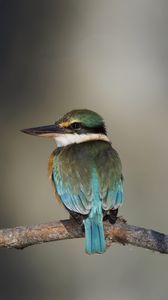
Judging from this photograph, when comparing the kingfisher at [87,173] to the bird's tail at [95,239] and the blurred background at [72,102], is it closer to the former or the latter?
the bird's tail at [95,239]

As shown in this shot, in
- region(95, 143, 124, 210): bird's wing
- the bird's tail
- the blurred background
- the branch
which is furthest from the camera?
the blurred background

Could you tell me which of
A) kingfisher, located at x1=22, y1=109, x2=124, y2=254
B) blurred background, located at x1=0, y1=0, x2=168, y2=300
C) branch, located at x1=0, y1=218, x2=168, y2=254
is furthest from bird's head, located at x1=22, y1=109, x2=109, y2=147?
blurred background, located at x1=0, y1=0, x2=168, y2=300

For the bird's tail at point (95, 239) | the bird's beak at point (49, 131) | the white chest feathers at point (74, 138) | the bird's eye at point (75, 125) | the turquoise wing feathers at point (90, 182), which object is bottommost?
the bird's tail at point (95, 239)

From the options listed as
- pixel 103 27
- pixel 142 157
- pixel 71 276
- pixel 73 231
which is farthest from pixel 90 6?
pixel 73 231

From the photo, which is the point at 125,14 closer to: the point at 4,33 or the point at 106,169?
the point at 4,33

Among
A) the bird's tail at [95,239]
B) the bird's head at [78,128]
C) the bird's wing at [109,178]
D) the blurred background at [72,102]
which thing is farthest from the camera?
the blurred background at [72,102]

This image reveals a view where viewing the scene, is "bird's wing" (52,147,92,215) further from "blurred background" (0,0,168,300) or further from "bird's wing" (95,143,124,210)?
"blurred background" (0,0,168,300)

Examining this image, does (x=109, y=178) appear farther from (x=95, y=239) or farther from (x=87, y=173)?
(x=95, y=239)

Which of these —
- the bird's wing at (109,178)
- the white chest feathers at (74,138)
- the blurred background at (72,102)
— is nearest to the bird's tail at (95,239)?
the bird's wing at (109,178)
